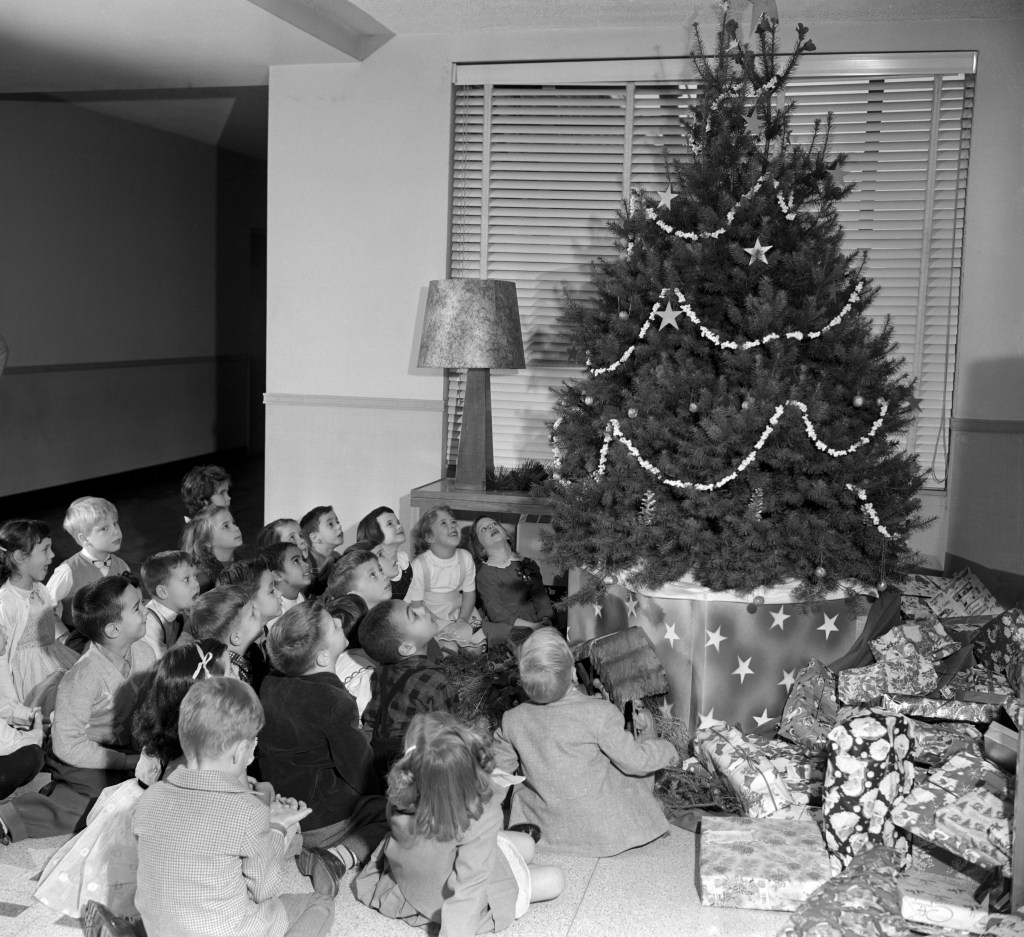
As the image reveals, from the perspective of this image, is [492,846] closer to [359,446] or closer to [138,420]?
[359,446]

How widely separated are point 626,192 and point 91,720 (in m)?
3.68

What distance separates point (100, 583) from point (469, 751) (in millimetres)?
1423

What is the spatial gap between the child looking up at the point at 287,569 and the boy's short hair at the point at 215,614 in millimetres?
517

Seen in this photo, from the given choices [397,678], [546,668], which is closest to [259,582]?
[397,678]

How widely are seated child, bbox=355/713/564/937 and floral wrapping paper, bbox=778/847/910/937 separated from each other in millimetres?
680

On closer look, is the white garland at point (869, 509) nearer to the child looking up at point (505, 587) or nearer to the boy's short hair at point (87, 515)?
the child looking up at point (505, 587)

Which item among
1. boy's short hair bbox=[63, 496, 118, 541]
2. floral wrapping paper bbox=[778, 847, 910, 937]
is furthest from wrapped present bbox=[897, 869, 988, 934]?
boy's short hair bbox=[63, 496, 118, 541]

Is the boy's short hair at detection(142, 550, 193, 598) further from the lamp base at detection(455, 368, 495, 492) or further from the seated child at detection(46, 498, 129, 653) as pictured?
the lamp base at detection(455, 368, 495, 492)

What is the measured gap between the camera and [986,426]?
5.21 meters

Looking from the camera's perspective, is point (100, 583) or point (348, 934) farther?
point (100, 583)

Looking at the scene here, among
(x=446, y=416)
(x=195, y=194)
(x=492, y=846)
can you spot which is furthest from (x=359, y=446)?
(x=195, y=194)

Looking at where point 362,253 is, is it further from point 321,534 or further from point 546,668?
point 546,668

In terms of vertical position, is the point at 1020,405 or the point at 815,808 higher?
the point at 1020,405

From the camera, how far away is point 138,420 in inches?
366
